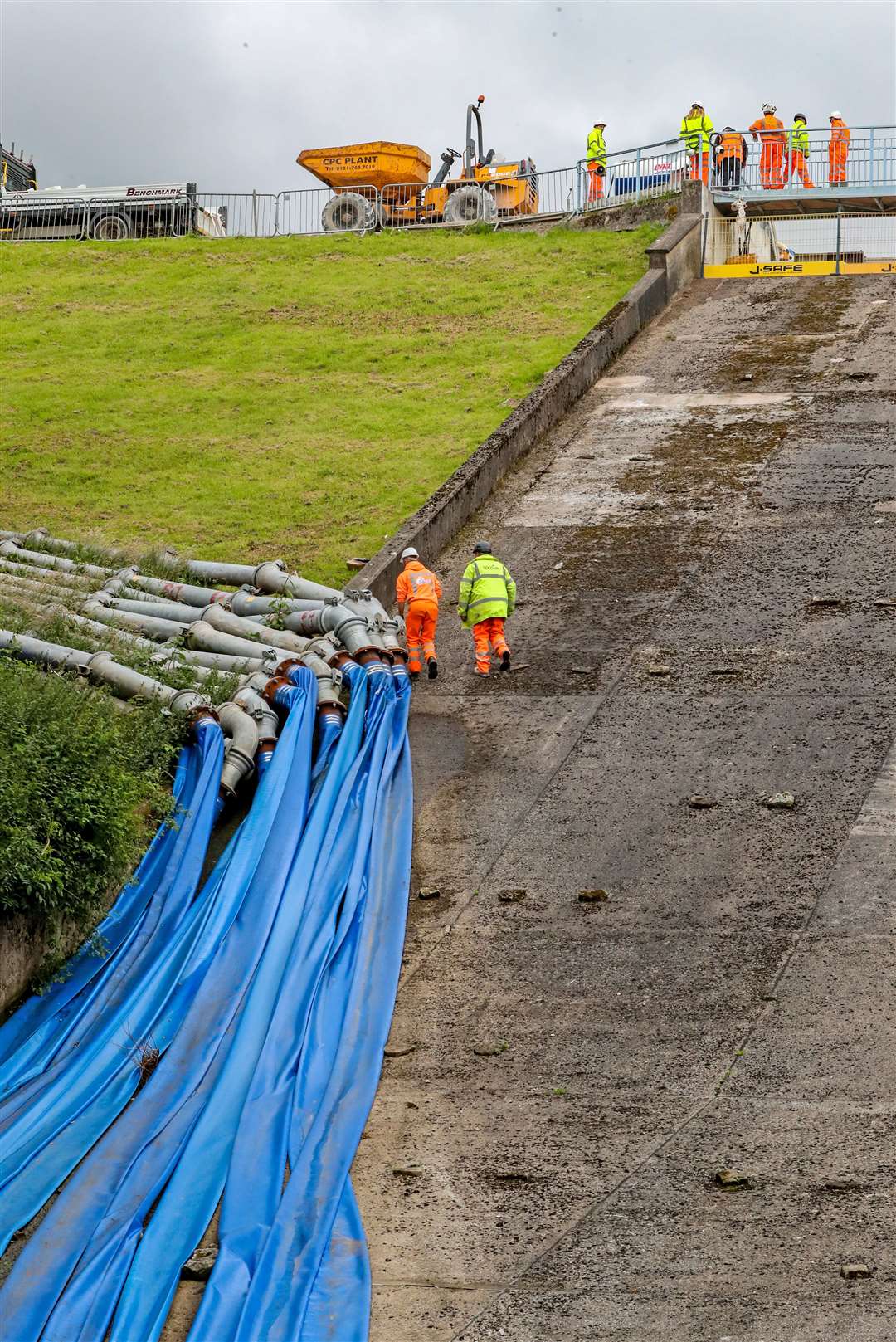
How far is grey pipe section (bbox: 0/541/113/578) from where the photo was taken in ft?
46.3

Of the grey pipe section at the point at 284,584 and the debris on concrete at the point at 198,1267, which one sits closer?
the debris on concrete at the point at 198,1267

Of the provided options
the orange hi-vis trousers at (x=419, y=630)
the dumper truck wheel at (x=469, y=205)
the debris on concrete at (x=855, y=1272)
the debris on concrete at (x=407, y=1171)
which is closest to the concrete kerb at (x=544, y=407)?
the orange hi-vis trousers at (x=419, y=630)

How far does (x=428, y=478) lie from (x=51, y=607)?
19.8 ft

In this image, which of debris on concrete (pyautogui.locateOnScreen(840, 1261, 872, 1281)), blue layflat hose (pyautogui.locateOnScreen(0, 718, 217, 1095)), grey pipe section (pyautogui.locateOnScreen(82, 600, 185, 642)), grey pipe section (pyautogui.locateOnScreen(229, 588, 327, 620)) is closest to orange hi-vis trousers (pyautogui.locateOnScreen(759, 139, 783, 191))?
grey pipe section (pyautogui.locateOnScreen(229, 588, 327, 620))

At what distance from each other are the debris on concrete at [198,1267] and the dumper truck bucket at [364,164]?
3007 cm

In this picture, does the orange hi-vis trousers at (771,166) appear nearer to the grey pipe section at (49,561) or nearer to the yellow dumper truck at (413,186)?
the yellow dumper truck at (413,186)

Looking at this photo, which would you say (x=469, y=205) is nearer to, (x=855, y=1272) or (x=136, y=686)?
(x=136, y=686)

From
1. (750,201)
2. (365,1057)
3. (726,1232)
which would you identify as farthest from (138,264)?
(726,1232)

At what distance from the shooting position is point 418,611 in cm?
1285

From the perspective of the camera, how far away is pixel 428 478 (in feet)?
58.1

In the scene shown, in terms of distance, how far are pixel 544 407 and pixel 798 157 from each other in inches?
433

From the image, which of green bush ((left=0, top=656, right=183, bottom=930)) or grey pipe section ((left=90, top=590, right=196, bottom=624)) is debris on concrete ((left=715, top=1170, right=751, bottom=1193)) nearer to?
green bush ((left=0, top=656, right=183, bottom=930))

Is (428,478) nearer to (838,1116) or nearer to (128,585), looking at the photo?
(128,585)

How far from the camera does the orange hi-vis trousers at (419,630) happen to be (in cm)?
1284
